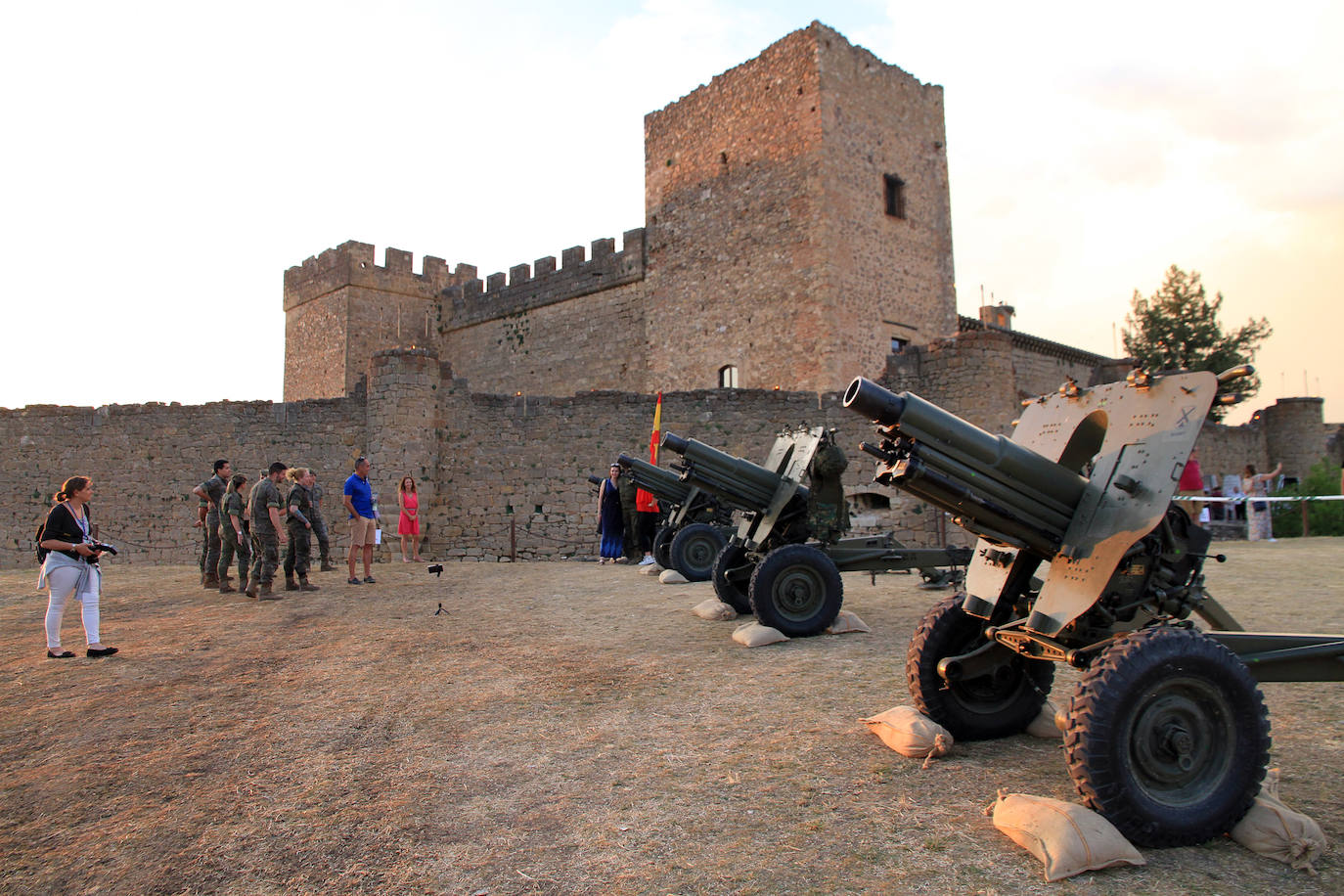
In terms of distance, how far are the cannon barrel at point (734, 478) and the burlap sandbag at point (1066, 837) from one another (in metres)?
5.04

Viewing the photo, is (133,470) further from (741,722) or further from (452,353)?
(741,722)

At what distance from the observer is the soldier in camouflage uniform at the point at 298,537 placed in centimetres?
999

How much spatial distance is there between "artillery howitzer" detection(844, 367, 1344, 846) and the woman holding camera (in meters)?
5.66

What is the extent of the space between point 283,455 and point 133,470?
340 cm

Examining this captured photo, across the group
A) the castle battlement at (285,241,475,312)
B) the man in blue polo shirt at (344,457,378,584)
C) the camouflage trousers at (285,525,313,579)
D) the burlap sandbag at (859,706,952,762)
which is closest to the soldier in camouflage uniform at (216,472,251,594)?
the camouflage trousers at (285,525,313,579)

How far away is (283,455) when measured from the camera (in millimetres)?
15922

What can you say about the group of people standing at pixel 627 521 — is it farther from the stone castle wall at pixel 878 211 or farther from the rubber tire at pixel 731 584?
the stone castle wall at pixel 878 211

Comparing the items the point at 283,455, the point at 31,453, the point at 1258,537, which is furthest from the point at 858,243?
the point at 31,453

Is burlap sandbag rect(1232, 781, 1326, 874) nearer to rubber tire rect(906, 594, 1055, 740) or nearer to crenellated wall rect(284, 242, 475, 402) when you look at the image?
rubber tire rect(906, 594, 1055, 740)

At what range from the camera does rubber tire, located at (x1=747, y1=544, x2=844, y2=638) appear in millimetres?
6188

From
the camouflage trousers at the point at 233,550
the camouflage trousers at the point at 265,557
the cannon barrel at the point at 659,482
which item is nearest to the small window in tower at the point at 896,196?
the cannon barrel at the point at 659,482

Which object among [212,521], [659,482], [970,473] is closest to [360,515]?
[212,521]

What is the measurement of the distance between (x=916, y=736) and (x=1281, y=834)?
1.27 metres

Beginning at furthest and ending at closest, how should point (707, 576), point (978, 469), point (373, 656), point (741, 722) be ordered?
point (707, 576) → point (373, 656) → point (741, 722) → point (978, 469)
